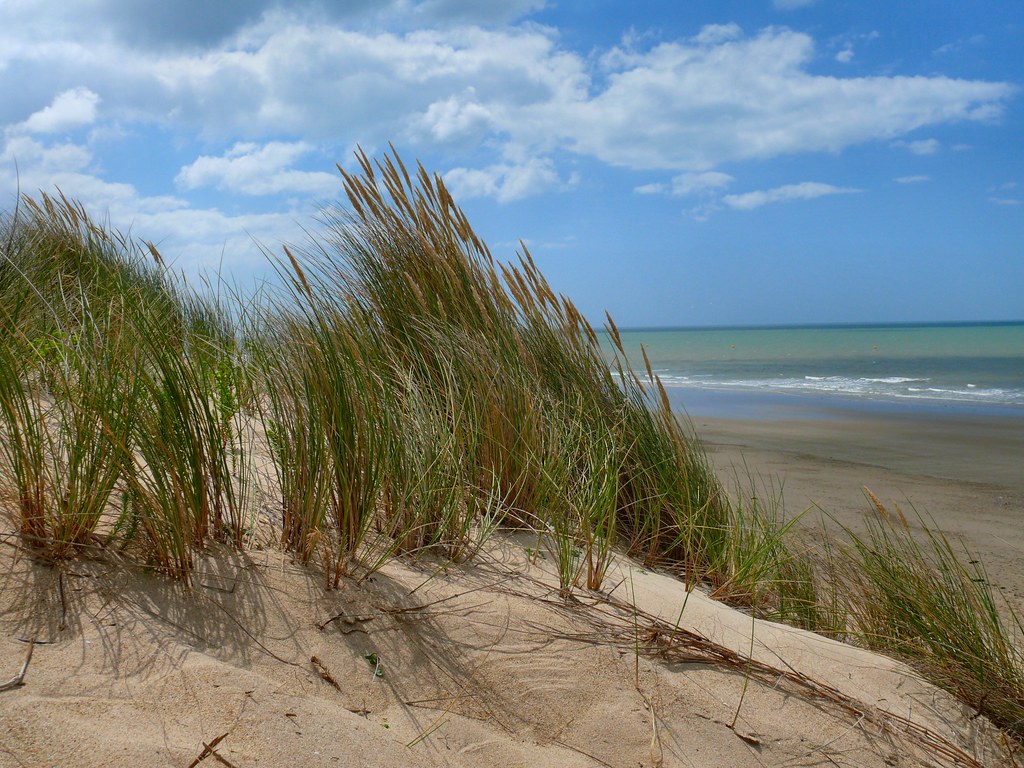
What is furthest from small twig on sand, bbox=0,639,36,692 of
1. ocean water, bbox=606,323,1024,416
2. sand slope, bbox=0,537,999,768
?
ocean water, bbox=606,323,1024,416

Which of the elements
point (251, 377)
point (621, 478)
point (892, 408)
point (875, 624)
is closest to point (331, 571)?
point (251, 377)

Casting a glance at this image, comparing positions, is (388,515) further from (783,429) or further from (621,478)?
(783,429)

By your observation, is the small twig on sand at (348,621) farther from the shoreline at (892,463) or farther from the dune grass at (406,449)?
the shoreline at (892,463)

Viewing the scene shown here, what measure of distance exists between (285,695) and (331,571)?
0.44m

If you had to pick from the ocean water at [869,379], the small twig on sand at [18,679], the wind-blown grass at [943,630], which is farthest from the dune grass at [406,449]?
the ocean water at [869,379]

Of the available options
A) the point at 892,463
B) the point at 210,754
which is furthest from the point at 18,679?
the point at 892,463

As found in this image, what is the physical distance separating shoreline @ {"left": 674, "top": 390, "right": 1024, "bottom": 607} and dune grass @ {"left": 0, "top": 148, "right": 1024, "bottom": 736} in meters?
0.63

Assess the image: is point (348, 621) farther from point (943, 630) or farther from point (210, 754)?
point (943, 630)

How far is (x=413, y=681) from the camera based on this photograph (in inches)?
72.1

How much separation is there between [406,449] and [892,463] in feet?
23.6

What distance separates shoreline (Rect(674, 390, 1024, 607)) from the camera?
545 cm

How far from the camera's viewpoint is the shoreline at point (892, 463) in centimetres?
545

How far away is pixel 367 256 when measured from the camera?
382 cm

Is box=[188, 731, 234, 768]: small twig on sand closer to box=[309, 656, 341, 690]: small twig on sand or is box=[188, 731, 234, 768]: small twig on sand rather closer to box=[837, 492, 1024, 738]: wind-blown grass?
box=[309, 656, 341, 690]: small twig on sand
